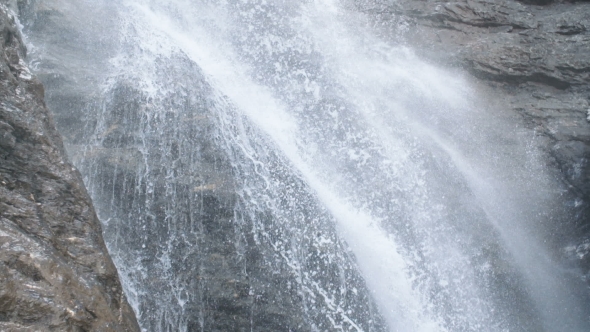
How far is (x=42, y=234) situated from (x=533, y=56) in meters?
8.59

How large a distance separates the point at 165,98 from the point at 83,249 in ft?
13.0

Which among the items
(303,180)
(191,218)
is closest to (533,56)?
(303,180)

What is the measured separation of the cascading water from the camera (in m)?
6.11

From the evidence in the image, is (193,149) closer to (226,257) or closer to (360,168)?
(226,257)

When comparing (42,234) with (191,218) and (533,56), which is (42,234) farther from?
(533,56)

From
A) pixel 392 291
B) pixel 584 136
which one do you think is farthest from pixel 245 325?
pixel 584 136

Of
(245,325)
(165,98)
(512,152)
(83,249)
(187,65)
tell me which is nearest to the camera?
(83,249)

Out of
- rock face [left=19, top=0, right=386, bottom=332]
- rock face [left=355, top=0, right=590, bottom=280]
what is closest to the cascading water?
rock face [left=19, top=0, right=386, bottom=332]

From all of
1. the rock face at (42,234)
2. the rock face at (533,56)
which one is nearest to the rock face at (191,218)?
the rock face at (42,234)

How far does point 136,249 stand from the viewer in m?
6.04

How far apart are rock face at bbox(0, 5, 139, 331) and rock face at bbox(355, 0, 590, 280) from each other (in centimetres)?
720

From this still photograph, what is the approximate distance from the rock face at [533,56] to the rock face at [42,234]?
23.6 ft

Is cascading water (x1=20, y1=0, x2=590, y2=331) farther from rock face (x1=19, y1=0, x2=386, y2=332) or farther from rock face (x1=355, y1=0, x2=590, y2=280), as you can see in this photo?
rock face (x1=355, y1=0, x2=590, y2=280)

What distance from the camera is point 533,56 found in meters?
8.80
